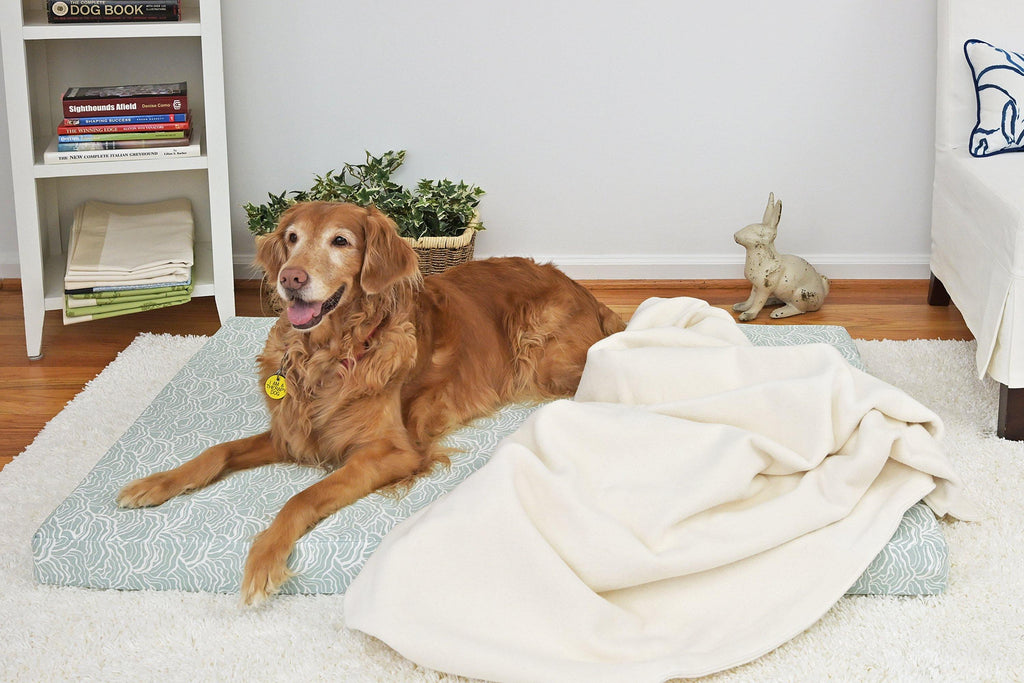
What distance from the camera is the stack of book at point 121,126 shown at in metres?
2.88

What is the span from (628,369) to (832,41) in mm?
1851

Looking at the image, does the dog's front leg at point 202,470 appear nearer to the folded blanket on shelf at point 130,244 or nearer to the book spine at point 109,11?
the folded blanket on shelf at point 130,244

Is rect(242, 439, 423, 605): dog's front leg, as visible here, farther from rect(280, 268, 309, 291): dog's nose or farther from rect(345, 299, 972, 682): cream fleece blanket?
rect(280, 268, 309, 291): dog's nose

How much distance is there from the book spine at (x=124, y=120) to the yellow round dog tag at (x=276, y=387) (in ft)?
4.16

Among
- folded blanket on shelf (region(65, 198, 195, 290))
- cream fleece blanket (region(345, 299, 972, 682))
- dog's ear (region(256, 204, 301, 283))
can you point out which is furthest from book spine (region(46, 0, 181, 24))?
cream fleece blanket (region(345, 299, 972, 682))

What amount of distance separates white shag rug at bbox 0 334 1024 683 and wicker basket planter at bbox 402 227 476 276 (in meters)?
1.39

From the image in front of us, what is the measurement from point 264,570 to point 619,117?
2252mm

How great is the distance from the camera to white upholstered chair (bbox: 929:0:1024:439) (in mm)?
2291

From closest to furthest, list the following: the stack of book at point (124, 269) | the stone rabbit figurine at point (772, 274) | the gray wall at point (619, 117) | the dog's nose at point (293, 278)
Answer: the dog's nose at point (293, 278) → the stack of book at point (124, 269) → the stone rabbit figurine at point (772, 274) → the gray wall at point (619, 117)

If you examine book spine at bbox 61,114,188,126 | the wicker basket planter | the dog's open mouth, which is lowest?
the wicker basket planter

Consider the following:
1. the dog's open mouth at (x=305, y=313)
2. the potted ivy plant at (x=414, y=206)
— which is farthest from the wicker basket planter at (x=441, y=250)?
the dog's open mouth at (x=305, y=313)

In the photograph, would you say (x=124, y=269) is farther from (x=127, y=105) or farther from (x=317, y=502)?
(x=317, y=502)

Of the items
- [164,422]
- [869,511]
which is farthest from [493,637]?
[164,422]

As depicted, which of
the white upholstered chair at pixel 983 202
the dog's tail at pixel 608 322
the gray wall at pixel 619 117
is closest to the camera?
the white upholstered chair at pixel 983 202
